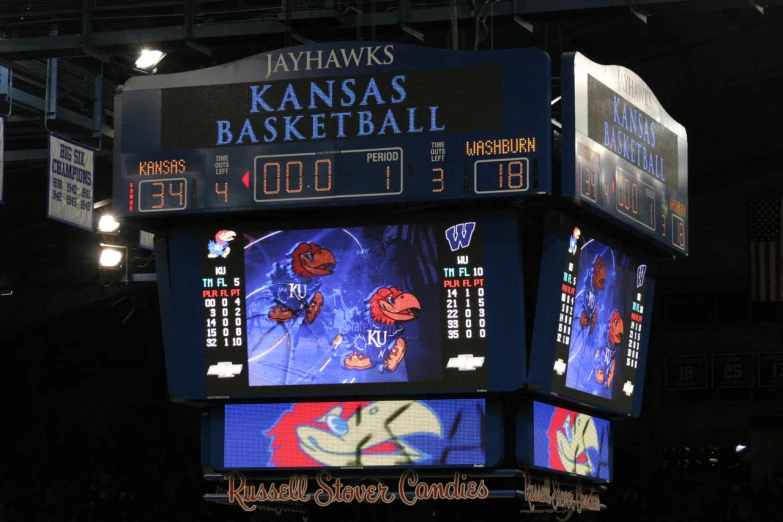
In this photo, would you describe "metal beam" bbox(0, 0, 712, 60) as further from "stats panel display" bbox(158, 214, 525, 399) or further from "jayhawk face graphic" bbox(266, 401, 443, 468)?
"jayhawk face graphic" bbox(266, 401, 443, 468)

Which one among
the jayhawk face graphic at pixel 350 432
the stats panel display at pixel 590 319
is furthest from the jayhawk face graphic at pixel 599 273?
the jayhawk face graphic at pixel 350 432

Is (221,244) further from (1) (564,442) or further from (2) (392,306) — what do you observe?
(1) (564,442)

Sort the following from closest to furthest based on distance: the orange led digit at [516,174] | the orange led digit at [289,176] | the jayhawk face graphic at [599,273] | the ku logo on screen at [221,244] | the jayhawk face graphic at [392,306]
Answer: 1. the orange led digit at [516,174]
2. the jayhawk face graphic at [392,306]
3. the orange led digit at [289,176]
4. the ku logo on screen at [221,244]
5. the jayhawk face graphic at [599,273]

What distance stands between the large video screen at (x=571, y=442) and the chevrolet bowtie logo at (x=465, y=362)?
0.79 metres

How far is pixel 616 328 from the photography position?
1619cm

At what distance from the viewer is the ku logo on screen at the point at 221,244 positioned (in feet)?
50.0

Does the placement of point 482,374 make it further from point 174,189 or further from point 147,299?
point 147,299

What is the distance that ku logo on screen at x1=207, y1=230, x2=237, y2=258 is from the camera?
50.0 feet

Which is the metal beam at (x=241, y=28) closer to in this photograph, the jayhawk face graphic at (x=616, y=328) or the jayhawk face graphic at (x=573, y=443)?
the jayhawk face graphic at (x=616, y=328)

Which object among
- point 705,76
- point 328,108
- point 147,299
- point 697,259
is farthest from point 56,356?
point 328,108

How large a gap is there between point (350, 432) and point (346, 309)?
1.24 m

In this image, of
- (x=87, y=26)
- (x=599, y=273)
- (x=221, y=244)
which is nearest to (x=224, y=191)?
(x=221, y=244)

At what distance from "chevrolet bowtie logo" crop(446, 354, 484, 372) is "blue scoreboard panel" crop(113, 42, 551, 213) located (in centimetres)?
157

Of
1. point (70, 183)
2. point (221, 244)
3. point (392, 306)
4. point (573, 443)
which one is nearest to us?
point (392, 306)
